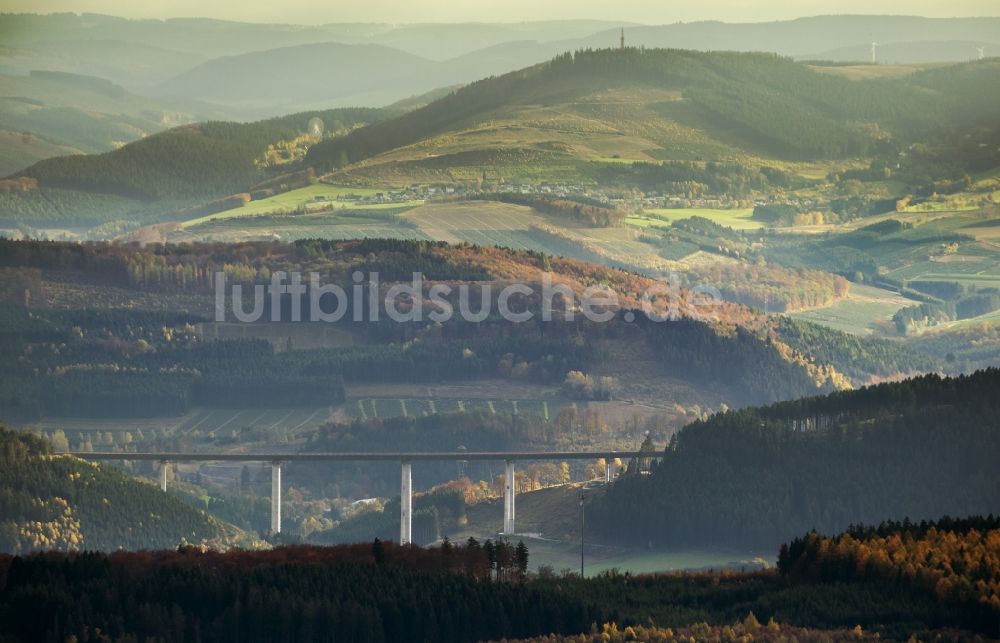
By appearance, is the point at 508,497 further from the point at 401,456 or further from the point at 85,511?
the point at 85,511

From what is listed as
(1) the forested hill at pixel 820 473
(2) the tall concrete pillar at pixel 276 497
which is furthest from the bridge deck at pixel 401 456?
(1) the forested hill at pixel 820 473

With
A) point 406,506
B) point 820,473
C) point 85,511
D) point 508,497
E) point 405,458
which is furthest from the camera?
point 405,458

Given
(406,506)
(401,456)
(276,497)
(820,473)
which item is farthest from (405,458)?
(820,473)

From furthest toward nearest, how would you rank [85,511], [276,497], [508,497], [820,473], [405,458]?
[276,497]
[405,458]
[508,497]
[85,511]
[820,473]

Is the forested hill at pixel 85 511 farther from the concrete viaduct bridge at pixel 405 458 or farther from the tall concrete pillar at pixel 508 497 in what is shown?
the tall concrete pillar at pixel 508 497

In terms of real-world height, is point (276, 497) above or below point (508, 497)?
below

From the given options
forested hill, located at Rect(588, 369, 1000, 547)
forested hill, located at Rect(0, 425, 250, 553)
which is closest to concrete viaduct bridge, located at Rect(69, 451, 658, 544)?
forested hill, located at Rect(0, 425, 250, 553)
